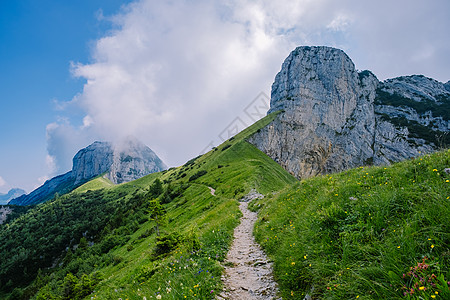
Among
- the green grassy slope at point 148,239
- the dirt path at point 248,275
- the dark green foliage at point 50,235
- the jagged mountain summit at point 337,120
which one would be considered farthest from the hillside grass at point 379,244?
the jagged mountain summit at point 337,120

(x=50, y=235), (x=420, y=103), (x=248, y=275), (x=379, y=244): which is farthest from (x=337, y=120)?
(x=50, y=235)

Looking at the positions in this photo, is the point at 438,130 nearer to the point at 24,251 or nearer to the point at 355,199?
the point at 355,199

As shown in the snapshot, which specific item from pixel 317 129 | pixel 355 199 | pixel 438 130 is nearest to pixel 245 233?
pixel 355 199

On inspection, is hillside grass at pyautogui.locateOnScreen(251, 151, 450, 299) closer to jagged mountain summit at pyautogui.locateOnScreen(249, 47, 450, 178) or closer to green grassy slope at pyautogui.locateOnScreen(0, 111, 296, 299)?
green grassy slope at pyautogui.locateOnScreen(0, 111, 296, 299)

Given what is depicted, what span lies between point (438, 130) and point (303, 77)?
109066mm

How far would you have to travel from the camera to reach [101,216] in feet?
496

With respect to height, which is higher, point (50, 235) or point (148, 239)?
point (50, 235)

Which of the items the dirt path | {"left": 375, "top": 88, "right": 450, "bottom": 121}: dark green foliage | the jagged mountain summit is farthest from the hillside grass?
{"left": 375, "top": 88, "right": 450, "bottom": 121}: dark green foliage

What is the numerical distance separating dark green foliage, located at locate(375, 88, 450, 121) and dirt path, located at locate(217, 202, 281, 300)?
722ft

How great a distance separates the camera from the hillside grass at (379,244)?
3.09 meters

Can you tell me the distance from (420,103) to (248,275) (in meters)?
251

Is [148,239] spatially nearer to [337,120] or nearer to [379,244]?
[379,244]

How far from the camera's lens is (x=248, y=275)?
7.33m

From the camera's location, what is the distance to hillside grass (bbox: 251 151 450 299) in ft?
10.1
